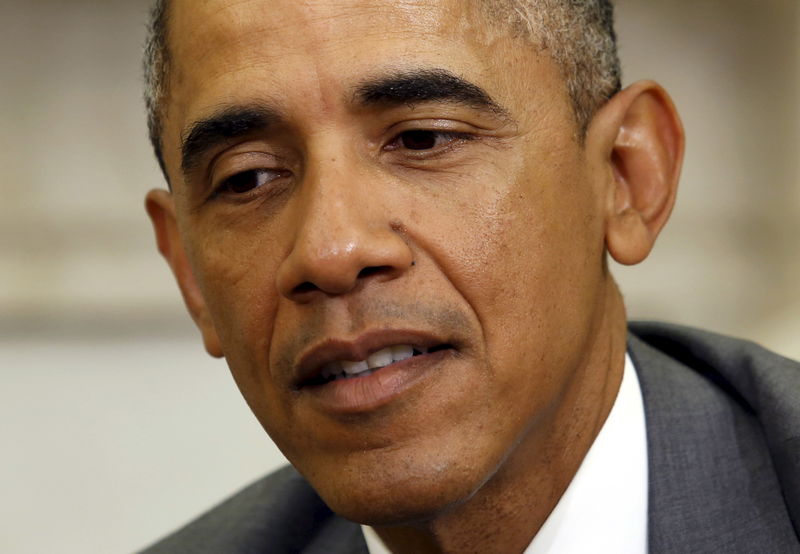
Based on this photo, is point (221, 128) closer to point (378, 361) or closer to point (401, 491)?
point (378, 361)

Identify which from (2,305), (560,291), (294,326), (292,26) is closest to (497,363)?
(560,291)

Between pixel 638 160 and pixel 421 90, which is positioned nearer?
pixel 421 90

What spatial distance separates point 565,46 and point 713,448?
741 millimetres

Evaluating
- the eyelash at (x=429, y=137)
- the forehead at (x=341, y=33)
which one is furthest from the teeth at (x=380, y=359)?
the forehead at (x=341, y=33)

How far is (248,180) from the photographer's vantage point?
1864mm

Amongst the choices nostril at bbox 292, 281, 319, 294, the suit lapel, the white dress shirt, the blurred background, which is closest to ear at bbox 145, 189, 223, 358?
nostril at bbox 292, 281, 319, 294

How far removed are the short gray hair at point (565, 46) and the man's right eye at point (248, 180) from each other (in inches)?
Answer: 9.4

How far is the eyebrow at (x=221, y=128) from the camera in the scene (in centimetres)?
177

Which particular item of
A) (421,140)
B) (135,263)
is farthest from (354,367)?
(135,263)

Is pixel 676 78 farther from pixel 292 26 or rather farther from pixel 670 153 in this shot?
pixel 292 26

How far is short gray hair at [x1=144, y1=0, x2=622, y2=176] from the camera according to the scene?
1.86m

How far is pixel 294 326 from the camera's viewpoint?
1.71 metres

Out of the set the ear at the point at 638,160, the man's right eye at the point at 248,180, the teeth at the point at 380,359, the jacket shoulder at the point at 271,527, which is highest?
the man's right eye at the point at 248,180

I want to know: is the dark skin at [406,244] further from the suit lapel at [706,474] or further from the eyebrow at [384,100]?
the suit lapel at [706,474]
